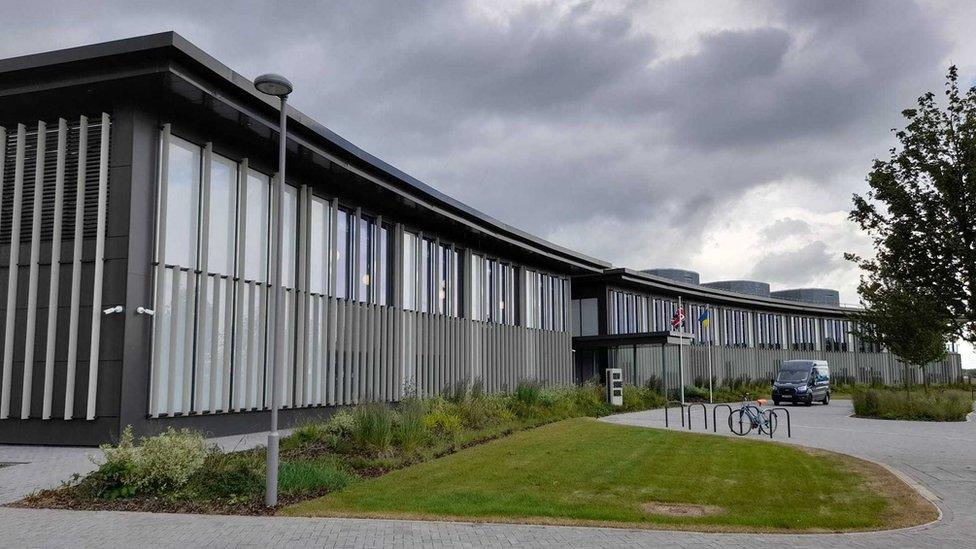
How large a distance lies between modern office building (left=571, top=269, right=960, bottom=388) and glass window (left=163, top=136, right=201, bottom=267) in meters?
23.3

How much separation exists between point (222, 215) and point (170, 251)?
6.91 feet

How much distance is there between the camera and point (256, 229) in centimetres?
2136

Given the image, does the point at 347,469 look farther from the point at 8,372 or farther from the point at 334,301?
the point at 334,301

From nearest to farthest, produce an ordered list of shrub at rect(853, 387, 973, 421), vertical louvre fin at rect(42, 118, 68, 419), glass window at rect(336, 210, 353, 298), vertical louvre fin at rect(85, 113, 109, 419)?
1. vertical louvre fin at rect(85, 113, 109, 419)
2. vertical louvre fin at rect(42, 118, 68, 419)
3. glass window at rect(336, 210, 353, 298)
4. shrub at rect(853, 387, 973, 421)

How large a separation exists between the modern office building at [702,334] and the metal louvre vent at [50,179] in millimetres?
25612

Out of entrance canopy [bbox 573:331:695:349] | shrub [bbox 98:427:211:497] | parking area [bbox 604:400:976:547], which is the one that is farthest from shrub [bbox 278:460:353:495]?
entrance canopy [bbox 573:331:695:349]

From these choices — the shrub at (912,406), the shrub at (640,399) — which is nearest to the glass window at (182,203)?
the shrub at (640,399)

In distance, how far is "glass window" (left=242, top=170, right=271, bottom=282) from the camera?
68.9 feet

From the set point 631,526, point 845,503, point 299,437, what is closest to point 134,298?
point 299,437

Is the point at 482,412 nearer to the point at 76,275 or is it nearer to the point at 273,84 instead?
the point at 76,275

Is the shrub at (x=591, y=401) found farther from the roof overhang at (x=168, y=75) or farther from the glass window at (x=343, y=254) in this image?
the roof overhang at (x=168, y=75)

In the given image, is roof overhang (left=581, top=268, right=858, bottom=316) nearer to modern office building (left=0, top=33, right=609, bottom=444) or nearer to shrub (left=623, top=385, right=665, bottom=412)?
shrub (left=623, top=385, right=665, bottom=412)

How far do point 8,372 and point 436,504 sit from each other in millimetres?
12449

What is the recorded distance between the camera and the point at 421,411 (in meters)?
17.8
